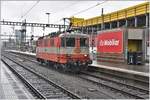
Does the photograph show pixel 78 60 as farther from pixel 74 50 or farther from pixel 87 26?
pixel 87 26

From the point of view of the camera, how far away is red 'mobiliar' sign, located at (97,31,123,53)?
28631 mm

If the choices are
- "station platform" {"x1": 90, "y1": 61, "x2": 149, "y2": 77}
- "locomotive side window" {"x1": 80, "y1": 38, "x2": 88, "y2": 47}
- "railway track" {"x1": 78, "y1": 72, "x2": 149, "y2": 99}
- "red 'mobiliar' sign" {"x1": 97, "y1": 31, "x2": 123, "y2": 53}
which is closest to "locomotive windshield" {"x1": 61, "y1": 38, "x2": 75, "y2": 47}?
"locomotive side window" {"x1": 80, "y1": 38, "x2": 88, "y2": 47}

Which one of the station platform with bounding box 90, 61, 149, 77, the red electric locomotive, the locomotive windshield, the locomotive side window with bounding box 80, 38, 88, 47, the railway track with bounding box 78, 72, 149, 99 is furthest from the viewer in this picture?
the locomotive side window with bounding box 80, 38, 88, 47

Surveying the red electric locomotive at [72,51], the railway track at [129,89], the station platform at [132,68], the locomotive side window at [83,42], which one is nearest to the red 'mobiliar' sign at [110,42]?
the station platform at [132,68]

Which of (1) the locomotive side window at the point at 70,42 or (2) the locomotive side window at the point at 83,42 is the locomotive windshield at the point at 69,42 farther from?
(2) the locomotive side window at the point at 83,42

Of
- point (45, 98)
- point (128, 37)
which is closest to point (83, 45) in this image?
point (128, 37)

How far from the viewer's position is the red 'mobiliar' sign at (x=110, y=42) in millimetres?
28631

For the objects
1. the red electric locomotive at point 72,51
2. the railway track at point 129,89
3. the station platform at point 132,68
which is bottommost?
the railway track at point 129,89

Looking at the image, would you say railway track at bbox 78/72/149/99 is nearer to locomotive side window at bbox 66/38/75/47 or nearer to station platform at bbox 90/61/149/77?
station platform at bbox 90/61/149/77

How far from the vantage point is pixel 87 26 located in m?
59.1

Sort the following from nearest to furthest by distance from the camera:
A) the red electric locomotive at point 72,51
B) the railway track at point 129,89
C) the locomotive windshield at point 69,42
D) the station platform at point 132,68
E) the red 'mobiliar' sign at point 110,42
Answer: the railway track at point 129,89, the station platform at point 132,68, the red electric locomotive at point 72,51, the locomotive windshield at point 69,42, the red 'mobiliar' sign at point 110,42

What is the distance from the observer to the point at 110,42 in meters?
30.4

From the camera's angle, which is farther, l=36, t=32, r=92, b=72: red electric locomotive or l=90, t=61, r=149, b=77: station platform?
l=36, t=32, r=92, b=72: red electric locomotive

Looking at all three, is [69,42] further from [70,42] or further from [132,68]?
[132,68]
